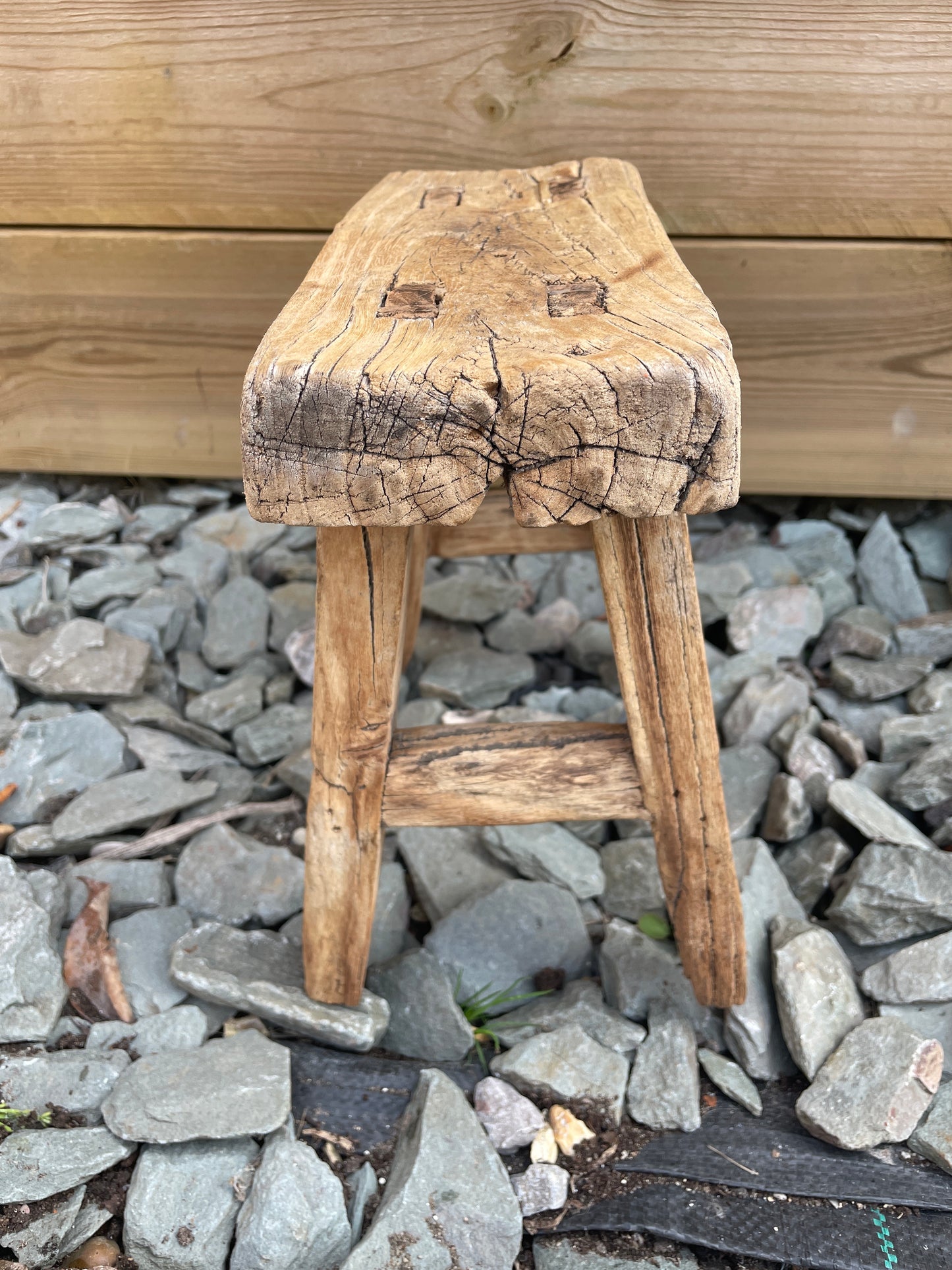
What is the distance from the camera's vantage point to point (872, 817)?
1800mm

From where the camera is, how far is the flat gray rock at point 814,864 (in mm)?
1787

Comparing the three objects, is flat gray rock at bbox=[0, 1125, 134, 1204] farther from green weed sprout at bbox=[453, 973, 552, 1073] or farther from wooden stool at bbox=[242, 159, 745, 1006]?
green weed sprout at bbox=[453, 973, 552, 1073]

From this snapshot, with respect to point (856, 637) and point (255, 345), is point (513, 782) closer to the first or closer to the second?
point (856, 637)

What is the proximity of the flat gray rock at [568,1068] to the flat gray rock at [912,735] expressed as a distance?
844mm

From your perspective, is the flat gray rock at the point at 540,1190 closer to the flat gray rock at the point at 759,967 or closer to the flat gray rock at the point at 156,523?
the flat gray rock at the point at 759,967

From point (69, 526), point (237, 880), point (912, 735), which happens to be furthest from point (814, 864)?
point (69, 526)

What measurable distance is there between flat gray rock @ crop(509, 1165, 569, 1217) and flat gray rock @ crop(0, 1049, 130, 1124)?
58 centimetres

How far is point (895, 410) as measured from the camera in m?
2.40

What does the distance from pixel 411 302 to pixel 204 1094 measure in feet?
3.47

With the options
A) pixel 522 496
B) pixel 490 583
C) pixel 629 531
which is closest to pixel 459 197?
pixel 629 531

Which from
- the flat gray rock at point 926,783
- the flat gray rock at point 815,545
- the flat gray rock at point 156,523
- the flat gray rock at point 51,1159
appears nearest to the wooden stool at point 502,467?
the flat gray rock at point 51,1159

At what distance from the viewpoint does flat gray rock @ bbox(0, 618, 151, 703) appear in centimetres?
212

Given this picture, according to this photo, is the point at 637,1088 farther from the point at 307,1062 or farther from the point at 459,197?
the point at 459,197

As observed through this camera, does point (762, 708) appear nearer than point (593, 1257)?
No
